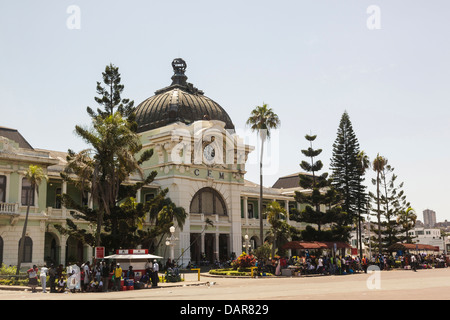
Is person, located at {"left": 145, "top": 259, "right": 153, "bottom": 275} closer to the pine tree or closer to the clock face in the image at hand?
the clock face

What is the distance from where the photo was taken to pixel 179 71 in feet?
182

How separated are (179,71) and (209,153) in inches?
462

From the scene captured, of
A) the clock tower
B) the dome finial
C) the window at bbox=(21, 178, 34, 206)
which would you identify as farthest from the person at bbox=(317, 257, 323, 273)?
the dome finial

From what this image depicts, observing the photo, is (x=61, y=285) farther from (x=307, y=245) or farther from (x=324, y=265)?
(x=307, y=245)

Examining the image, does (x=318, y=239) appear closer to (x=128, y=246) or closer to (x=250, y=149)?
(x=250, y=149)

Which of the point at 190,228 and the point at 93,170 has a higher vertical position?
the point at 93,170

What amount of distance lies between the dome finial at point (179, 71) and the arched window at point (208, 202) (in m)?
13.2

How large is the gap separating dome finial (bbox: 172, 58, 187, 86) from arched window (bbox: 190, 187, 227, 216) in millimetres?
13196

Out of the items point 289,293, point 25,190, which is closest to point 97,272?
point 289,293

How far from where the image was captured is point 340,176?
2180 inches

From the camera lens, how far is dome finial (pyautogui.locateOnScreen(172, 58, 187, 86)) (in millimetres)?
54719

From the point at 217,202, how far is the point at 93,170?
2196cm

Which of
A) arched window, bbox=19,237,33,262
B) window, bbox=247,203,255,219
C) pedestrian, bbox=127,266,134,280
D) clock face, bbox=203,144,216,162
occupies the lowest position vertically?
pedestrian, bbox=127,266,134,280
